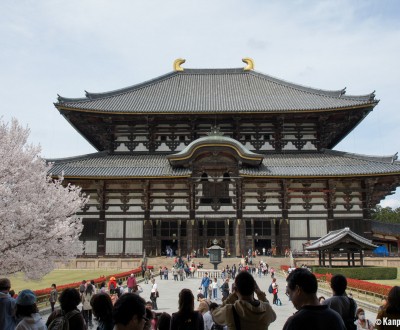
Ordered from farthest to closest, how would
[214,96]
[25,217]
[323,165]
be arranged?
[214,96] < [323,165] < [25,217]

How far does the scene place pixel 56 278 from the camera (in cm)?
3241

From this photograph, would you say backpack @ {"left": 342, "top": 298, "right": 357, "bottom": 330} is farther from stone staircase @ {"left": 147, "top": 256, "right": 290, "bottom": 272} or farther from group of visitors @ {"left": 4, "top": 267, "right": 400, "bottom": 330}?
stone staircase @ {"left": 147, "top": 256, "right": 290, "bottom": 272}

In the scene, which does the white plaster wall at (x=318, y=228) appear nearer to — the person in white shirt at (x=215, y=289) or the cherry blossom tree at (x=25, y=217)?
the person in white shirt at (x=215, y=289)

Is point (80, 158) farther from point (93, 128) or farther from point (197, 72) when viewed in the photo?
point (197, 72)

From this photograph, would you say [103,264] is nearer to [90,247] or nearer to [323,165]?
[90,247]

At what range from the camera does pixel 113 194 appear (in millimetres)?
43094

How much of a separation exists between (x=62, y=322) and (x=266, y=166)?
38.3 m

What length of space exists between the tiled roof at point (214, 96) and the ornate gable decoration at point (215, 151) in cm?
516

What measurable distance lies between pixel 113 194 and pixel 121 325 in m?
39.2

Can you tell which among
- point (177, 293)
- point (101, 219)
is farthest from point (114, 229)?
point (177, 293)

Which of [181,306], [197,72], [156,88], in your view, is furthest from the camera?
[197,72]

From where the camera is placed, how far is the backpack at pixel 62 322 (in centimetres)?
568

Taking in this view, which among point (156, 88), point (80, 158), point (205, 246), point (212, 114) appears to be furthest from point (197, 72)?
point (205, 246)

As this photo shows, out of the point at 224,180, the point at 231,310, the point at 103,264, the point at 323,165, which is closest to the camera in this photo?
the point at 231,310
